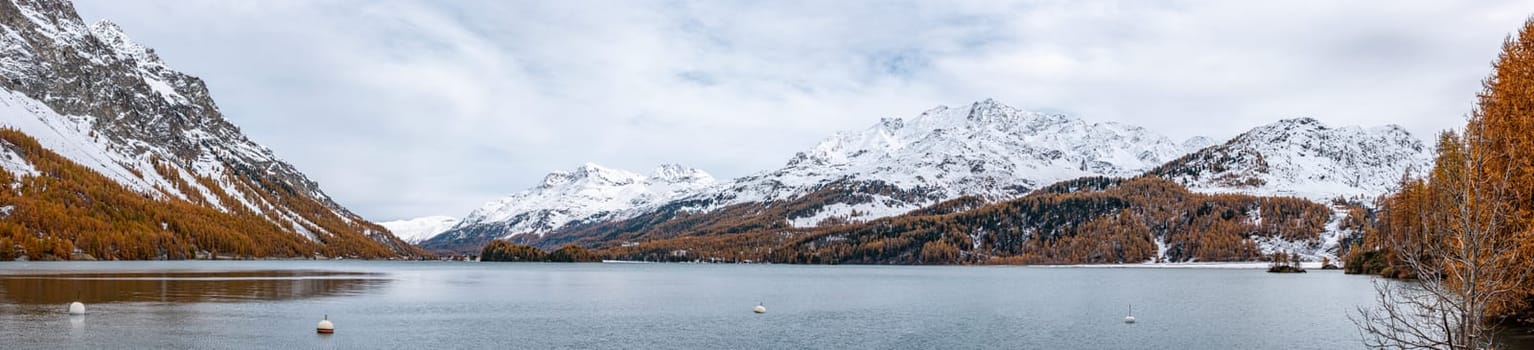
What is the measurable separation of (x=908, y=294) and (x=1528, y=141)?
8128 centimetres

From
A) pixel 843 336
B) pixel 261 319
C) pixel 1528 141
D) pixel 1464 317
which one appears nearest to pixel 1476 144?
pixel 1464 317

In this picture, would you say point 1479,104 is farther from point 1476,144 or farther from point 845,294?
point 845,294

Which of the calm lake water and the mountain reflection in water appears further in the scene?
the mountain reflection in water

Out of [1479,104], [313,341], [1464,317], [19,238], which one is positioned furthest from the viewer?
[19,238]

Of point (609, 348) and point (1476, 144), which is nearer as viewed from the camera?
point (1476, 144)

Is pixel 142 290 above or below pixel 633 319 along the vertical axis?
above

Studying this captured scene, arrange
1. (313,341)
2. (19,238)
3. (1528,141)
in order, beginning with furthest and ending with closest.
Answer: (19,238), (313,341), (1528,141)

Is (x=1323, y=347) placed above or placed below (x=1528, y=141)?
below

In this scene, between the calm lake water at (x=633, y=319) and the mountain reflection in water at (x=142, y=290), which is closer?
the calm lake water at (x=633, y=319)

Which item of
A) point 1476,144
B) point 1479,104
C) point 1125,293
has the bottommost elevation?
point 1125,293

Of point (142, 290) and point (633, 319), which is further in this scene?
point (142, 290)

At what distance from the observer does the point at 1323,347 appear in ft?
180

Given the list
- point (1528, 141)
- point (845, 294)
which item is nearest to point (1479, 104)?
point (1528, 141)

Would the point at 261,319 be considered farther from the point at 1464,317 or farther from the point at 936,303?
the point at 1464,317
